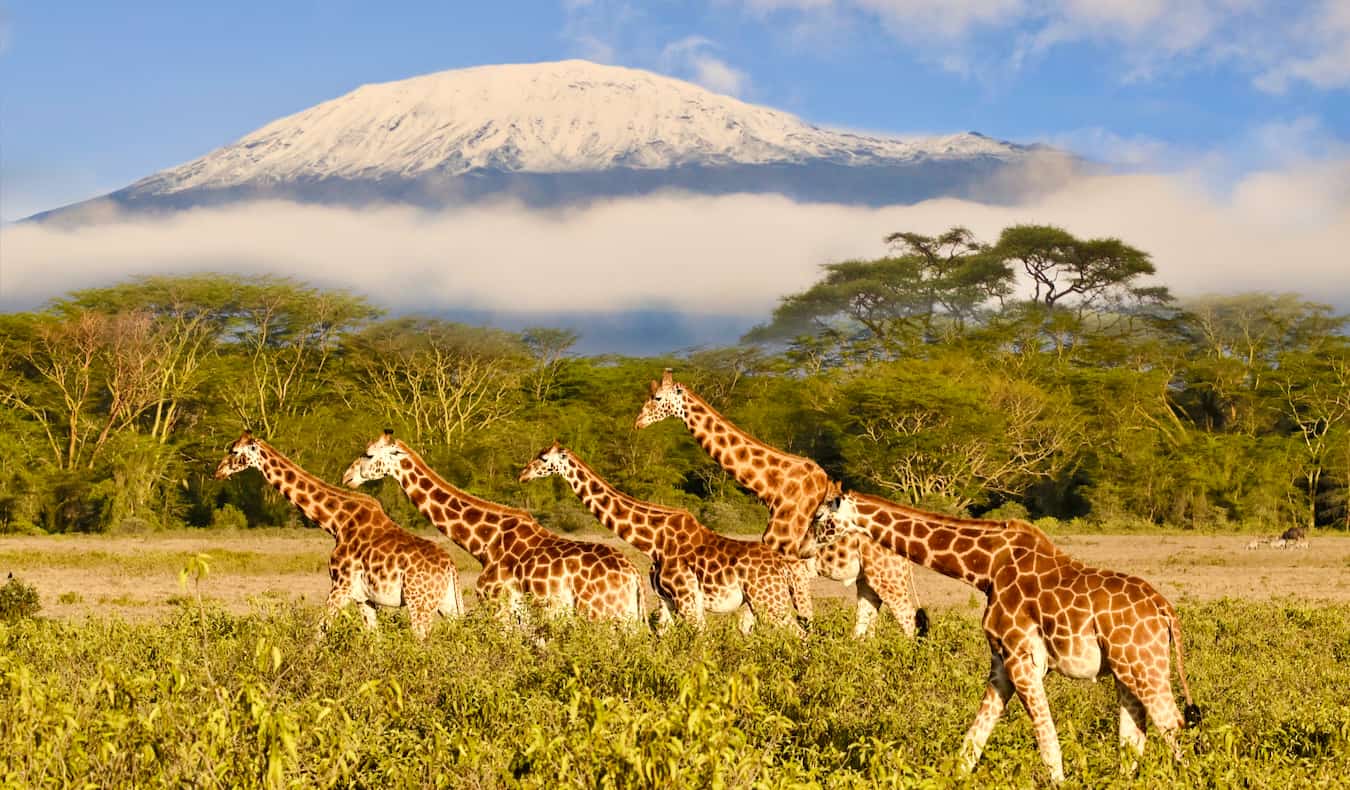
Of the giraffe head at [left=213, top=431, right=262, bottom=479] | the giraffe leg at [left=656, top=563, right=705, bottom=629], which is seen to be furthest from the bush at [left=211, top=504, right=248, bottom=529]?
the giraffe leg at [left=656, top=563, right=705, bottom=629]

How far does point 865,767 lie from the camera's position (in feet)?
28.1

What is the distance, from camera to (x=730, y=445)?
13852 millimetres

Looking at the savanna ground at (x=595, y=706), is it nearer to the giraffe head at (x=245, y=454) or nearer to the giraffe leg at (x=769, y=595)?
the giraffe leg at (x=769, y=595)

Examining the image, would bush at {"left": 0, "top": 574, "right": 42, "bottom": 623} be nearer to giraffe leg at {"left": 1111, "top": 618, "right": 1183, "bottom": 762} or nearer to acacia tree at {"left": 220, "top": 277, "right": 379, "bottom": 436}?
giraffe leg at {"left": 1111, "top": 618, "right": 1183, "bottom": 762}

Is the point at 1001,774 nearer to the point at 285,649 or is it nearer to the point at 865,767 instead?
the point at 865,767

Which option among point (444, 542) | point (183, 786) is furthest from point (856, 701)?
point (444, 542)

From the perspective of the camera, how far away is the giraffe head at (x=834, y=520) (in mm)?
9938

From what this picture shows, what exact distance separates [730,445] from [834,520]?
156 inches

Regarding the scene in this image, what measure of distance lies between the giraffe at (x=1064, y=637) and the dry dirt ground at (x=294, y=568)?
6.50 metres

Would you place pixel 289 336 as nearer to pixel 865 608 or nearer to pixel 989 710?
pixel 865 608

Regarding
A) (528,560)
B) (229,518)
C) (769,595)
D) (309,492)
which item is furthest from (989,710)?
(229,518)

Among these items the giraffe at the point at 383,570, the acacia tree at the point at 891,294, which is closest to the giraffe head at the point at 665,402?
the giraffe at the point at 383,570

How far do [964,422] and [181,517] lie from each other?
23.2 meters

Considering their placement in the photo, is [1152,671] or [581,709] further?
[1152,671]
